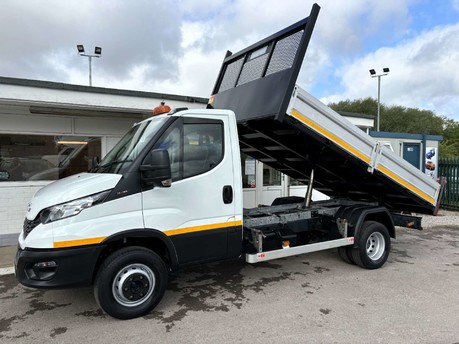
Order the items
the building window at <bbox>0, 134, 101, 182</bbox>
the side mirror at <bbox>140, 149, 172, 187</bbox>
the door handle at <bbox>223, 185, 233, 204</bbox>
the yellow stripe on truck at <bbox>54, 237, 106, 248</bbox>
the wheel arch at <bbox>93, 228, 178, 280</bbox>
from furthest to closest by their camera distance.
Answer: the building window at <bbox>0, 134, 101, 182</bbox> → the door handle at <bbox>223, 185, 233, 204</bbox> → the wheel arch at <bbox>93, 228, 178, 280</bbox> → the side mirror at <bbox>140, 149, 172, 187</bbox> → the yellow stripe on truck at <bbox>54, 237, 106, 248</bbox>

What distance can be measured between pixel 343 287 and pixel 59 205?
12.4 feet

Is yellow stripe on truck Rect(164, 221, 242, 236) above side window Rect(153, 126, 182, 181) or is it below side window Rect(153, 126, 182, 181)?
below

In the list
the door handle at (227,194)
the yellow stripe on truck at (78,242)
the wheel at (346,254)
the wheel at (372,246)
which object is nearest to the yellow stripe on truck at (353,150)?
the wheel at (372,246)

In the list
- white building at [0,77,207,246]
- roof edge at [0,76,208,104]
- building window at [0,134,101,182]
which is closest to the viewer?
roof edge at [0,76,208,104]

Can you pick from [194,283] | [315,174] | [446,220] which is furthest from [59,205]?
[446,220]

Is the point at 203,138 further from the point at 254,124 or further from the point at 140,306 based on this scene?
the point at 140,306

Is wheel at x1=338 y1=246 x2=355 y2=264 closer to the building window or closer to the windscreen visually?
the windscreen

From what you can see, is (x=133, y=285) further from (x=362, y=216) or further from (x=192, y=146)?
(x=362, y=216)

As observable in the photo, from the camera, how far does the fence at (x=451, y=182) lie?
40.4 ft

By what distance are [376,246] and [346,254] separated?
504mm

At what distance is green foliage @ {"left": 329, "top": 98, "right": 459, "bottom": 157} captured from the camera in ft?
137

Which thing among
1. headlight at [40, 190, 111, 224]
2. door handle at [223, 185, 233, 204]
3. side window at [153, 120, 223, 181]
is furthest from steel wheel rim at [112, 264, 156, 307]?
door handle at [223, 185, 233, 204]

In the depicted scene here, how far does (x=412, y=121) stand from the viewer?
42.9 metres

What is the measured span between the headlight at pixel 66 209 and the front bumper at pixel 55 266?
329 millimetres
